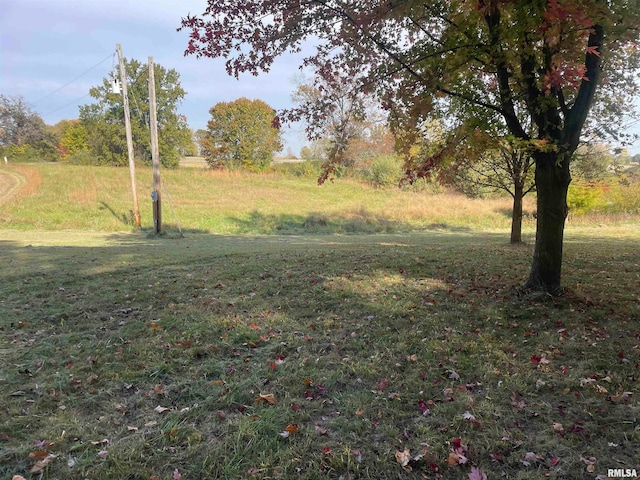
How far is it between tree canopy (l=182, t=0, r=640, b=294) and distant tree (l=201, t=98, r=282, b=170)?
4189cm

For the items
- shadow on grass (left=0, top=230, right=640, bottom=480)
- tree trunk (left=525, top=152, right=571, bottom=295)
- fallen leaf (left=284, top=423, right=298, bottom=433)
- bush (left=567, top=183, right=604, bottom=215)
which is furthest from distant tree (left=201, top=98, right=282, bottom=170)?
fallen leaf (left=284, top=423, right=298, bottom=433)

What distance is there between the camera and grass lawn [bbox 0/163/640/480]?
8.46ft

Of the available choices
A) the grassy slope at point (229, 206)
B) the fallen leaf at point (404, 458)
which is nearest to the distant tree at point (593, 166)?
the grassy slope at point (229, 206)

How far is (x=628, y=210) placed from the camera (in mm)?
22250

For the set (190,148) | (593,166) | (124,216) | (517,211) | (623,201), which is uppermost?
(190,148)

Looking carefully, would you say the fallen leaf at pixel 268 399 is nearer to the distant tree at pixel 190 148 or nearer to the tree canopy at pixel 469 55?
the tree canopy at pixel 469 55

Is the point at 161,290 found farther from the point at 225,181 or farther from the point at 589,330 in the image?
the point at 225,181

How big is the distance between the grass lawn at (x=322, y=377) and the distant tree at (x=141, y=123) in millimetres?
38929

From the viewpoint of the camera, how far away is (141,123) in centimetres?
4144

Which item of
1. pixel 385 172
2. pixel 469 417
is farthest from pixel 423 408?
pixel 385 172

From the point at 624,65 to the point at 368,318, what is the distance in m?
7.20

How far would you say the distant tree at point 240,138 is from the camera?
4697cm

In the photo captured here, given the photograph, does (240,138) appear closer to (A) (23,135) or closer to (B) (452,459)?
(A) (23,135)

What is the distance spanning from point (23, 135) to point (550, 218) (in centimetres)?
6585
